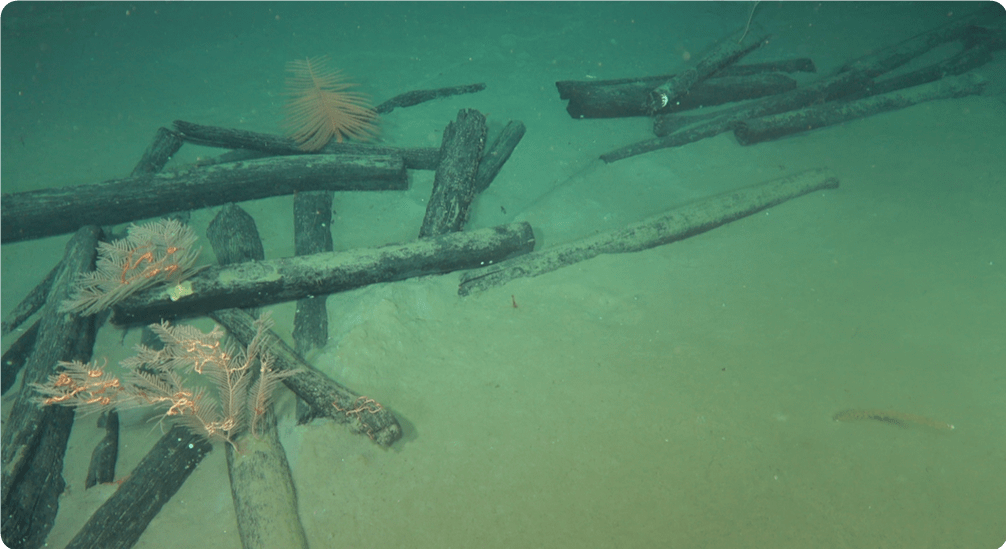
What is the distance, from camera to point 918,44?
6.72 metres

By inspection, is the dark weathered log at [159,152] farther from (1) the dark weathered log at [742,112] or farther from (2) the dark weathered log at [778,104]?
(2) the dark weathered log at [778,104]

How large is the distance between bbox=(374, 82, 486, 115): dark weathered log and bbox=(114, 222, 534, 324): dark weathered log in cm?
316

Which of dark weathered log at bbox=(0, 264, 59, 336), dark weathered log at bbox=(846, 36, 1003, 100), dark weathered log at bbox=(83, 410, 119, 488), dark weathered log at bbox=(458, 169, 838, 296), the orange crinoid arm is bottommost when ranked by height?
dark weathered log at bbox=(83, 410, 119, 488)

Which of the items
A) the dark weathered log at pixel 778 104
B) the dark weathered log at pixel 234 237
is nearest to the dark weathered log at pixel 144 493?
the dark weathered log at pixel 234 237

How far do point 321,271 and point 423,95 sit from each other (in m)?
3.73

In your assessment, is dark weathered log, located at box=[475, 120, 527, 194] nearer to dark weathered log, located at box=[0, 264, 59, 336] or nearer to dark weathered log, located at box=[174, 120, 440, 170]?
dark weathered log, located at box=[174, 120, 440, 170]

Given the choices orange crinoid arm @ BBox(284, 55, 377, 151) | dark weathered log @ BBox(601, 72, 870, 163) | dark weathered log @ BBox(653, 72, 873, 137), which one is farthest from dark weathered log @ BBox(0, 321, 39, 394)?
dark weathered log @ BBox(653, 72, 873, 137)

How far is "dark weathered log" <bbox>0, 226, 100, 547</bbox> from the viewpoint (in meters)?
2.50

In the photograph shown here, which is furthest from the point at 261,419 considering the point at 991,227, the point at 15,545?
the point at 991,227

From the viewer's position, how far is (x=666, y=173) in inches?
197

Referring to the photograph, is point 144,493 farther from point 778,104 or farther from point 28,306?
point 778,104

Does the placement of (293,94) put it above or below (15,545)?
above

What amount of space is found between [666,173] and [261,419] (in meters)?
4.53

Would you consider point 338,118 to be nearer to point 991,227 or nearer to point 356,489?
point 356,489
